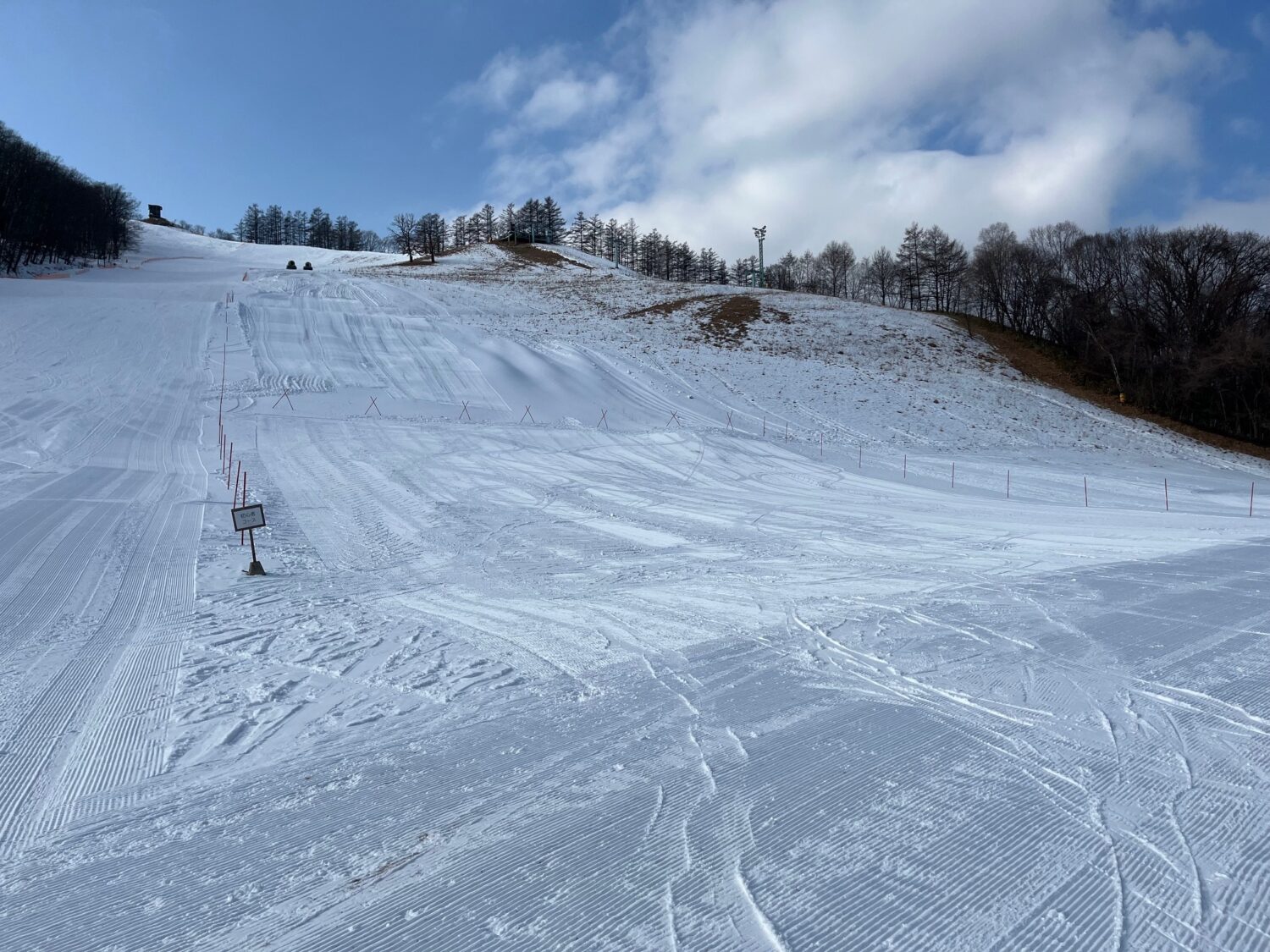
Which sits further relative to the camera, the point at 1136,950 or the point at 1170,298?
the point at 1170,298

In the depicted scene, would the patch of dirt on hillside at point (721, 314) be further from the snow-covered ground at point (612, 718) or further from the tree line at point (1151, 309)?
the snow-covered ground at point (612, 718)

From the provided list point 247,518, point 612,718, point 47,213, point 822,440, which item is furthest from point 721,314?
point 47,213

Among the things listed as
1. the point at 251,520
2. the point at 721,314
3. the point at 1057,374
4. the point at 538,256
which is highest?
the point at 538,256

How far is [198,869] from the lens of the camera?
3.05m

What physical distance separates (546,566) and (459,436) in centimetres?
1243

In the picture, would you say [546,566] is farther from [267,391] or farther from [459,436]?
[267,391]

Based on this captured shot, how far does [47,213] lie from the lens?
173ft

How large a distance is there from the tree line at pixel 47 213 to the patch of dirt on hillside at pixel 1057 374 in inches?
2701

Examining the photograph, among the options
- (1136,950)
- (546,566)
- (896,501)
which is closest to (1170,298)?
(896,501)

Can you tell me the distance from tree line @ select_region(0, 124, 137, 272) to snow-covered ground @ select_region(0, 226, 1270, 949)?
48.9 m

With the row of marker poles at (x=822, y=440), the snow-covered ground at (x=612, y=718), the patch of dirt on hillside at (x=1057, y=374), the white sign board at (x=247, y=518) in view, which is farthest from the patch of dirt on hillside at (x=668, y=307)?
the white sign board at (x=247, y=518)

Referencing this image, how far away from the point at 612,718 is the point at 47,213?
2779 inches

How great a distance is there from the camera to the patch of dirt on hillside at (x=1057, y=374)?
32.2 meters

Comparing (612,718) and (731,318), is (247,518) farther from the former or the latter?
(731,318)
